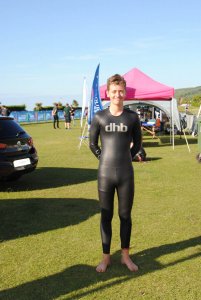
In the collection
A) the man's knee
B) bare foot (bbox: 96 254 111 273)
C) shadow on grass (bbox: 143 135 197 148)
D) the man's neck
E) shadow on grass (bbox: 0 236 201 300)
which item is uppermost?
the man's neck

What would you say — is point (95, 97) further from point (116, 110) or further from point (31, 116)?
point (31, 116)

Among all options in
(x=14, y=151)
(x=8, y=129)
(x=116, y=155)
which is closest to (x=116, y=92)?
(x=116, y=155)

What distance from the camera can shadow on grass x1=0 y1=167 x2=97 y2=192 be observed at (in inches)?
344

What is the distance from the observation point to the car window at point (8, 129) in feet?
26.2

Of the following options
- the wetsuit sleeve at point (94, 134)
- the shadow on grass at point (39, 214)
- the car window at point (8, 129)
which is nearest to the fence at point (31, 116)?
the car window at point (8, 129)

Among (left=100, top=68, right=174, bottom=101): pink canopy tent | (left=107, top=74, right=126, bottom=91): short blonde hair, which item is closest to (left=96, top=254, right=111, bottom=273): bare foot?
(left=107, top=74, right=126, bottom=91): short blonde hair

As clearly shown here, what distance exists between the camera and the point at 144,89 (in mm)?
15984

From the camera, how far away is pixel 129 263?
4.29 meters

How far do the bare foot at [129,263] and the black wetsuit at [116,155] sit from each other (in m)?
0.49

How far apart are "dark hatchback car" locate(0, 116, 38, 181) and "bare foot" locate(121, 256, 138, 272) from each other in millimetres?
4121

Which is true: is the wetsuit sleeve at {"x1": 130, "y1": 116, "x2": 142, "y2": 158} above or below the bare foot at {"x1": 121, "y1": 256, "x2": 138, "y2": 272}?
above

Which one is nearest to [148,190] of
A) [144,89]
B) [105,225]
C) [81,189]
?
[81,189]

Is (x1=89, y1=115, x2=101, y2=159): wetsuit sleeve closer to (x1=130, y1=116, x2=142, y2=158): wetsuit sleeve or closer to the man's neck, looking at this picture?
the man's neck

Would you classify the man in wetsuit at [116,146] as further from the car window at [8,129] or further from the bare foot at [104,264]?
the car window at [8,129]
